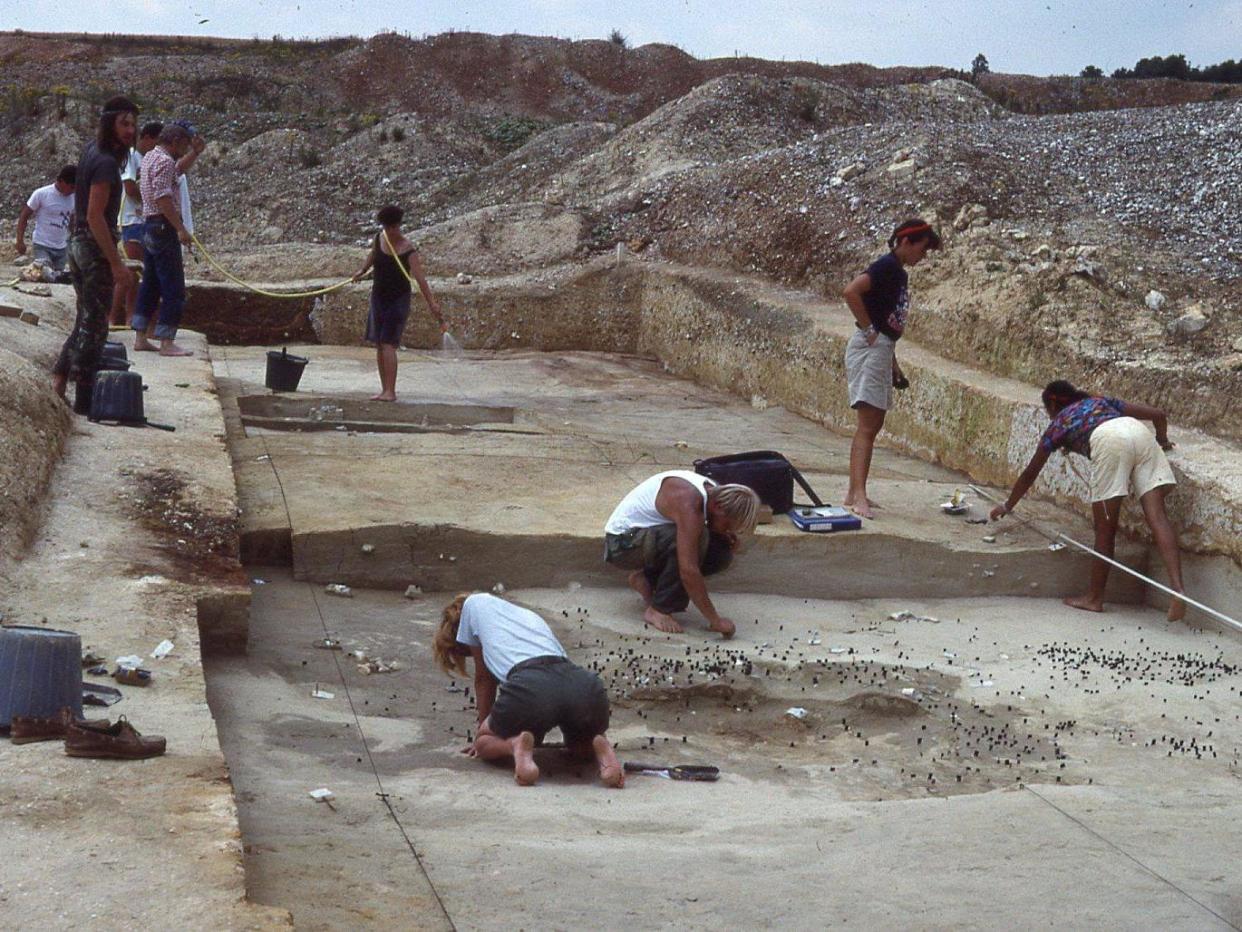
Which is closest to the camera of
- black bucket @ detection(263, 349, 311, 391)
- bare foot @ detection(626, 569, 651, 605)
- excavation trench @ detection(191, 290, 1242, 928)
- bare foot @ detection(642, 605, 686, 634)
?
excavation trench @ detection(191, 290, 1242, 928)

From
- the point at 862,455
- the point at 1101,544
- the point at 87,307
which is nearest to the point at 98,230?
the point at 87,307

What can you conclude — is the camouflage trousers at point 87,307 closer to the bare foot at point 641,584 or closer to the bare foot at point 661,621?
the bare foot at point 641,584

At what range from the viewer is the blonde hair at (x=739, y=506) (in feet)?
21.4

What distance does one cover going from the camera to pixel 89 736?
12.5ft

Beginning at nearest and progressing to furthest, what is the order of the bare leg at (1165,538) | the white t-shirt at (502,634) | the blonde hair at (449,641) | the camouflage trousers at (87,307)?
1. the white t-shirt at (502,634)
2. the blonde hair at (449,641)
3. the camouflage trousers at (87,307)
4. the bare leg at (1165,538)

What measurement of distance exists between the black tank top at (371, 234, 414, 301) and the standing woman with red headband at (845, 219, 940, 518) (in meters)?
3.65

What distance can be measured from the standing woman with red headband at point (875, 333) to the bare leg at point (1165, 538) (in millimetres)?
1506

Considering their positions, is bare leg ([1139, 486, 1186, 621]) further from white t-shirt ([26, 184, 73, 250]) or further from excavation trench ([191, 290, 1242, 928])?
white t-shirt ([26, 184, 73, 250])

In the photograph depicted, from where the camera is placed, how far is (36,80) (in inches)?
1405

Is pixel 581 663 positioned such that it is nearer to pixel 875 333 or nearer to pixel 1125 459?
pixel 875 333

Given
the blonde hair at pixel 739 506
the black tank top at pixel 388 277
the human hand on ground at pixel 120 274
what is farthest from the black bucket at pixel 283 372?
the blonde hair at pixel 739 506

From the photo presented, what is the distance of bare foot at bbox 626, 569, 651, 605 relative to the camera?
23.4ft

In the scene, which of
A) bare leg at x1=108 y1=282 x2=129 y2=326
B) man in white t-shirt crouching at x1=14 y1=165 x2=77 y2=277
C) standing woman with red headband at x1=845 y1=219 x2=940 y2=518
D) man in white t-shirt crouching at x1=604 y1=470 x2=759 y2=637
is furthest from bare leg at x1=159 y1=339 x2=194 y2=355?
standing woman with red headband at x1=845 y1=219 x2=940 y2=518

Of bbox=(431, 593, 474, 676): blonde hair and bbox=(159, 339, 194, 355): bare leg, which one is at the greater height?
bbox=(159, 339, 194, 355): bare leg
